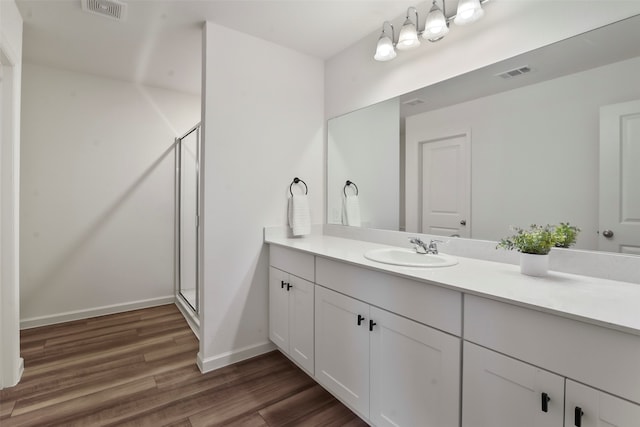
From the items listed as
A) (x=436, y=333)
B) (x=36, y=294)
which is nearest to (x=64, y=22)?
(x=36, y=294)

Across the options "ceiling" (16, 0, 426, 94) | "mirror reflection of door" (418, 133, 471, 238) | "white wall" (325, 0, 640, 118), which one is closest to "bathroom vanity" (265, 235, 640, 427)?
"mirror reflection of door" (418, 133, 471, 238)

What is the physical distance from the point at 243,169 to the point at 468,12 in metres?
1.62

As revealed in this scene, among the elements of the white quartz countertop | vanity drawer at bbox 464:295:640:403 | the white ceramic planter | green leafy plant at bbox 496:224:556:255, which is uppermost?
green leafy plant at bbox 496:224:556:255

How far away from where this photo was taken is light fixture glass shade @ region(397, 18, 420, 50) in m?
1.76

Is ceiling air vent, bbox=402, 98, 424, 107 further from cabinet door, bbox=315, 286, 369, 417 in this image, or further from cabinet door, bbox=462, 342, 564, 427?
cabinet door, bbox=462, 342, 564, 427

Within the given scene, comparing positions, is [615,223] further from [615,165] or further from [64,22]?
[64,22]

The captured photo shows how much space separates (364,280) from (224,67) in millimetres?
1733

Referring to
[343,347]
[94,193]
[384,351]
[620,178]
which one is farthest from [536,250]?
[94,193]

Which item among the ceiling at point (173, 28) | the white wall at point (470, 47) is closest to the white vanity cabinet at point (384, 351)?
the white wall at point (470, 47)

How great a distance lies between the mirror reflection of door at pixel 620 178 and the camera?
1141mm

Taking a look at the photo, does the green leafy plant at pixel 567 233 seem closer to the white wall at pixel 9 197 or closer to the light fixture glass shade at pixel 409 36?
the light fixture glass shade at pixel 409 36

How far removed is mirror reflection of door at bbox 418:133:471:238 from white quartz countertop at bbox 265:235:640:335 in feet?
0.80

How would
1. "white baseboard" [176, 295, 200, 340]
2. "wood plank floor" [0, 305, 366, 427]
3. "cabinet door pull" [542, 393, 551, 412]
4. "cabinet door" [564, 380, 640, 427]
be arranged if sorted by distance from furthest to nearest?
1. "white baseboard" [176, 295, 200, 340]
2. "wood plank floor" [0, 305, 366, 427]
3. "cabinet door pull" [542, 393, 551, 412]
4. "cabinet door" [564, 380, 640, 427]

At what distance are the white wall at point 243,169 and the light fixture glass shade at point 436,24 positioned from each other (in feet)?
3.69
